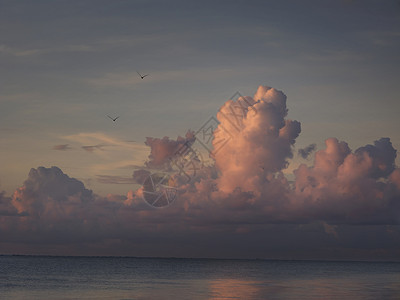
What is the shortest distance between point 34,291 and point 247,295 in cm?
4170

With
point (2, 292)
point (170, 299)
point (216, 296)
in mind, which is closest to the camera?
point (170, 299)

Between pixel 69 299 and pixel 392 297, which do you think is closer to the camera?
pixel 69 299

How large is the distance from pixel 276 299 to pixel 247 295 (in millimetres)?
7858

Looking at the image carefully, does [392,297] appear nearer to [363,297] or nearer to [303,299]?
[363,297]

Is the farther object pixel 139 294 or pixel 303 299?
pixel 139 294

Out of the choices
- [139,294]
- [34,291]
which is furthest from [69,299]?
[34,291]

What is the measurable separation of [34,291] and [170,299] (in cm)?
3252

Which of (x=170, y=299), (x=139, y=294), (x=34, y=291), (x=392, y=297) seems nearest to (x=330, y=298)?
(x=392, y=297)

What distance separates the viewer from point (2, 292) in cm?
9925

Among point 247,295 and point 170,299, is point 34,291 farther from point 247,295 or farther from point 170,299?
point 247,295

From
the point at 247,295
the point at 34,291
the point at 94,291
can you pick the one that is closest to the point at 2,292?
the point at 34,291

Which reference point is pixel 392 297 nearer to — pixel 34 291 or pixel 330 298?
pixel 330 298

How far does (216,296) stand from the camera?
91562 millimetres

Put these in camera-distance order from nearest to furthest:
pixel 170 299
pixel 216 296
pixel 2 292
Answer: pixel 170 299 < pixel 216 296 < pixel 2 292
